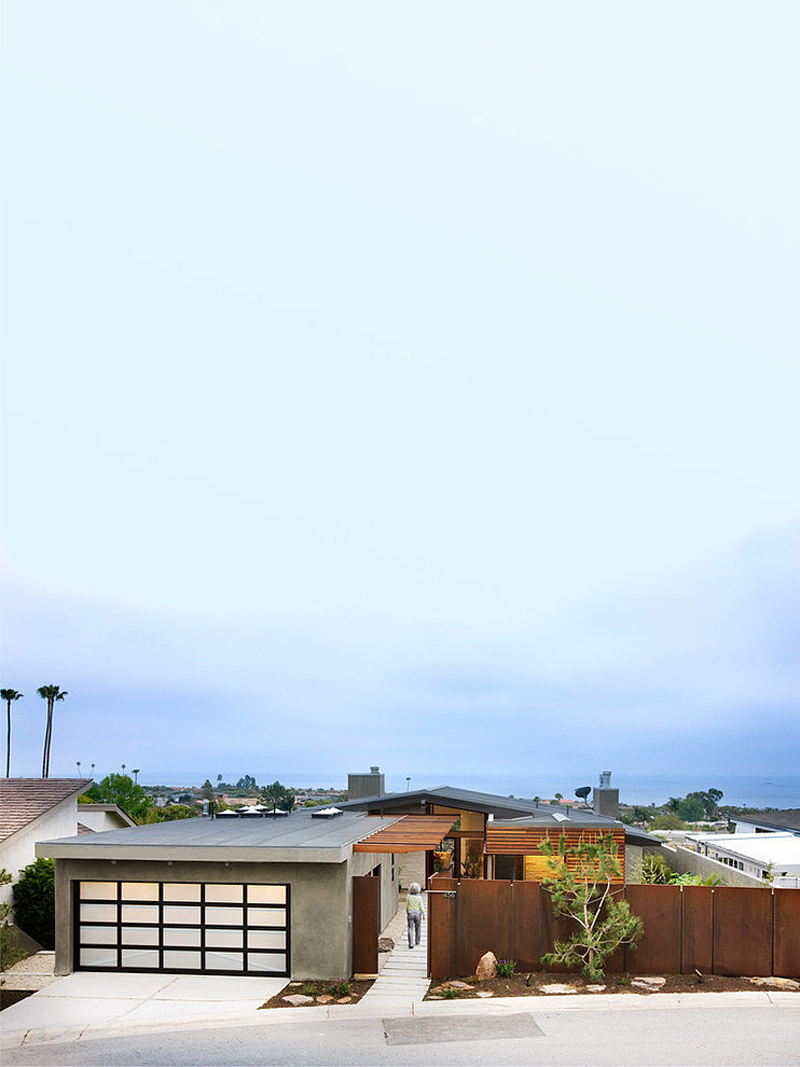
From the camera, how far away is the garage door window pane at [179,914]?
18884mm

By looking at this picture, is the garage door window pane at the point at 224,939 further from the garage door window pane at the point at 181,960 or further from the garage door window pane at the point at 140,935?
the garage door window pane at the point at 140,935

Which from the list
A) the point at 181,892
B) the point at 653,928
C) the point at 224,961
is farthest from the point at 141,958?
the point at 653,928

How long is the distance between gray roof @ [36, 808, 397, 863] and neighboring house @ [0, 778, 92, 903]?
3943mm

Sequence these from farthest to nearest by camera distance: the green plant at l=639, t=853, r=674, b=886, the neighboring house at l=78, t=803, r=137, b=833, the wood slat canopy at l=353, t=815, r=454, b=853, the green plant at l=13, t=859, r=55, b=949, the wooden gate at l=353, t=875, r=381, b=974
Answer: the neighboring house at l=78, t=803, r=137, b=833 < the green plant at l=639, t=853, r=674, b=886 < the green plant at l=13, t=859, r=55, b=949 < the wood slat canopy at l=353, t=815, r=454, b=853 < the wooden gate at l=353, t=875, r=381, b=974

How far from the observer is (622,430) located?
51781 millimetres

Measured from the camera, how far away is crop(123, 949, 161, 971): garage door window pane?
62.3ft

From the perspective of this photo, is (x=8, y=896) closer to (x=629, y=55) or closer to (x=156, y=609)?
(x=629, y=55)

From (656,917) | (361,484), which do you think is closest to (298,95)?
(656,917)

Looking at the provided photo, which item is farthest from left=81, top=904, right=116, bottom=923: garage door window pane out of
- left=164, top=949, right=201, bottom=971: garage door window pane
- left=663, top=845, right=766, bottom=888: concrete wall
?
left=663, top=845, right=766, bottom=888: concrete wall

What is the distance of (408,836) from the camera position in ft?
73.7

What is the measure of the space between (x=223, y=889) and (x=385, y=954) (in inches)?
169

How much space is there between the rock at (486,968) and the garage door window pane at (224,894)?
4.86 m

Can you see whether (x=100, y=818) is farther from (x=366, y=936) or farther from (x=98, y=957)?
(x=366, y=936)

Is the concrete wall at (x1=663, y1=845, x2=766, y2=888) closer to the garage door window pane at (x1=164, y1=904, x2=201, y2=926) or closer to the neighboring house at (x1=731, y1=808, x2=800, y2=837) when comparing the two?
the neighboring house at (x1=731, y1=808, x2=800, y2=837)
